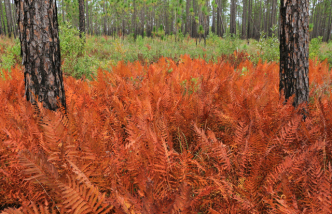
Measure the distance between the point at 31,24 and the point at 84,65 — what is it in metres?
4.33

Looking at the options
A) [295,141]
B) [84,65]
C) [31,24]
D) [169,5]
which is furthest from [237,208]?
[169,5]

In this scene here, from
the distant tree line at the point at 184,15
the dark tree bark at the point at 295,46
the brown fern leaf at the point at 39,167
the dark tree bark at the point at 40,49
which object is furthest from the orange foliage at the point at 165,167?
the distant tree line at the point at 184,15

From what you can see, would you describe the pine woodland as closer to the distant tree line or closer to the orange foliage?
the orange foliage

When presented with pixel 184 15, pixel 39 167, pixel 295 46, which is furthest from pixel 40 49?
pixel 184 15

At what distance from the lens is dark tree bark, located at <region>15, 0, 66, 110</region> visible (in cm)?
187

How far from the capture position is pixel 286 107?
2062mm

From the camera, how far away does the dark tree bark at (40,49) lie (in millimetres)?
1867

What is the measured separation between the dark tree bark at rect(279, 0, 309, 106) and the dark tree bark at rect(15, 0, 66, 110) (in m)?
2.46

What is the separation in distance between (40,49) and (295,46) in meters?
2.69

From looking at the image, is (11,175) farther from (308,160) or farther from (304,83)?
(304,83)

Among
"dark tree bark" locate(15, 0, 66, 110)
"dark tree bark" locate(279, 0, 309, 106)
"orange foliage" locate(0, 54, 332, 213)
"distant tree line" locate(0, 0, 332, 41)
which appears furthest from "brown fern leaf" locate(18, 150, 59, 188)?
"distant tree line" locate(0, 0, 332, 41)

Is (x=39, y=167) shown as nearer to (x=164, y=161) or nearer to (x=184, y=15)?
(x=164, y=161)

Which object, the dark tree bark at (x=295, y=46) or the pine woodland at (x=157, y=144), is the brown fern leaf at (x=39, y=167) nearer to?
the pine woodland at (x=157, y=144)

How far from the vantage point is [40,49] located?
75.9 inches
